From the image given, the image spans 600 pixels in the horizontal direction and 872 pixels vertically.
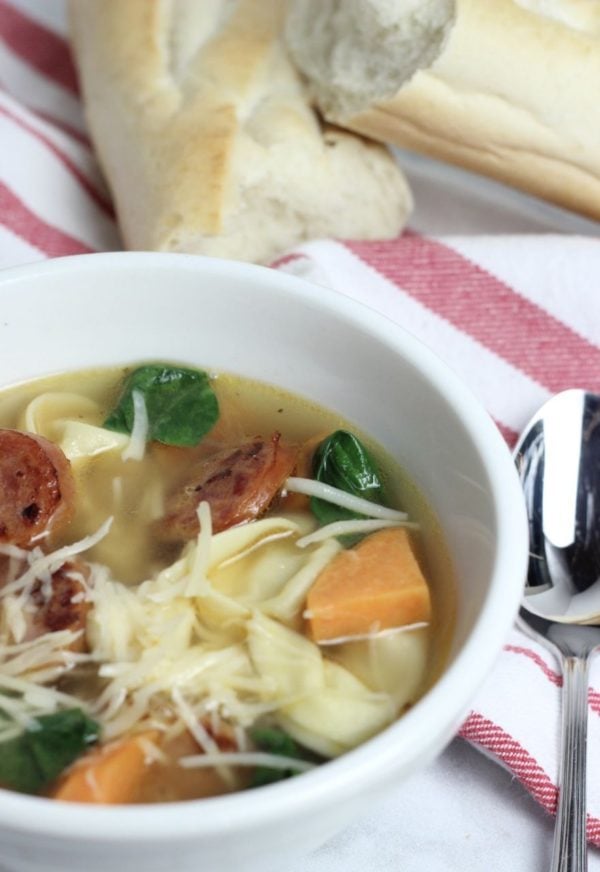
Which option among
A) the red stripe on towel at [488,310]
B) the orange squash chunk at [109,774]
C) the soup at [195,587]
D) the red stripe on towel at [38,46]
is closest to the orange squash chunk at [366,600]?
the soup at [195,587]

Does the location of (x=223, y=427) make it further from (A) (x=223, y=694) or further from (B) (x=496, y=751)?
(B) (x=496, y=751)

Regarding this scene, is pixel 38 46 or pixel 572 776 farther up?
pixel 38 46

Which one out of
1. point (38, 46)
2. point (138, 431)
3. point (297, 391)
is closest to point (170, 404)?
point (138, 431)

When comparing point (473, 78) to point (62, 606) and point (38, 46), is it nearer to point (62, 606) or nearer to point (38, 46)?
point (38, 46)

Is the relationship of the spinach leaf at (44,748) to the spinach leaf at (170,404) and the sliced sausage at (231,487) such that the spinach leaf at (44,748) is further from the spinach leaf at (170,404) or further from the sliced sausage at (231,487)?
the spinach leaf at (170,404)

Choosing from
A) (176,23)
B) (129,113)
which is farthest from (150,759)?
(176,23)

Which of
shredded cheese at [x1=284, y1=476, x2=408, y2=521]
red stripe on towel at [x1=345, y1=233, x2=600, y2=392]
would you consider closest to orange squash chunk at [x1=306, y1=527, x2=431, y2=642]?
shredded cheese at [x1=284, y1=476, x2=408, y2=521]
